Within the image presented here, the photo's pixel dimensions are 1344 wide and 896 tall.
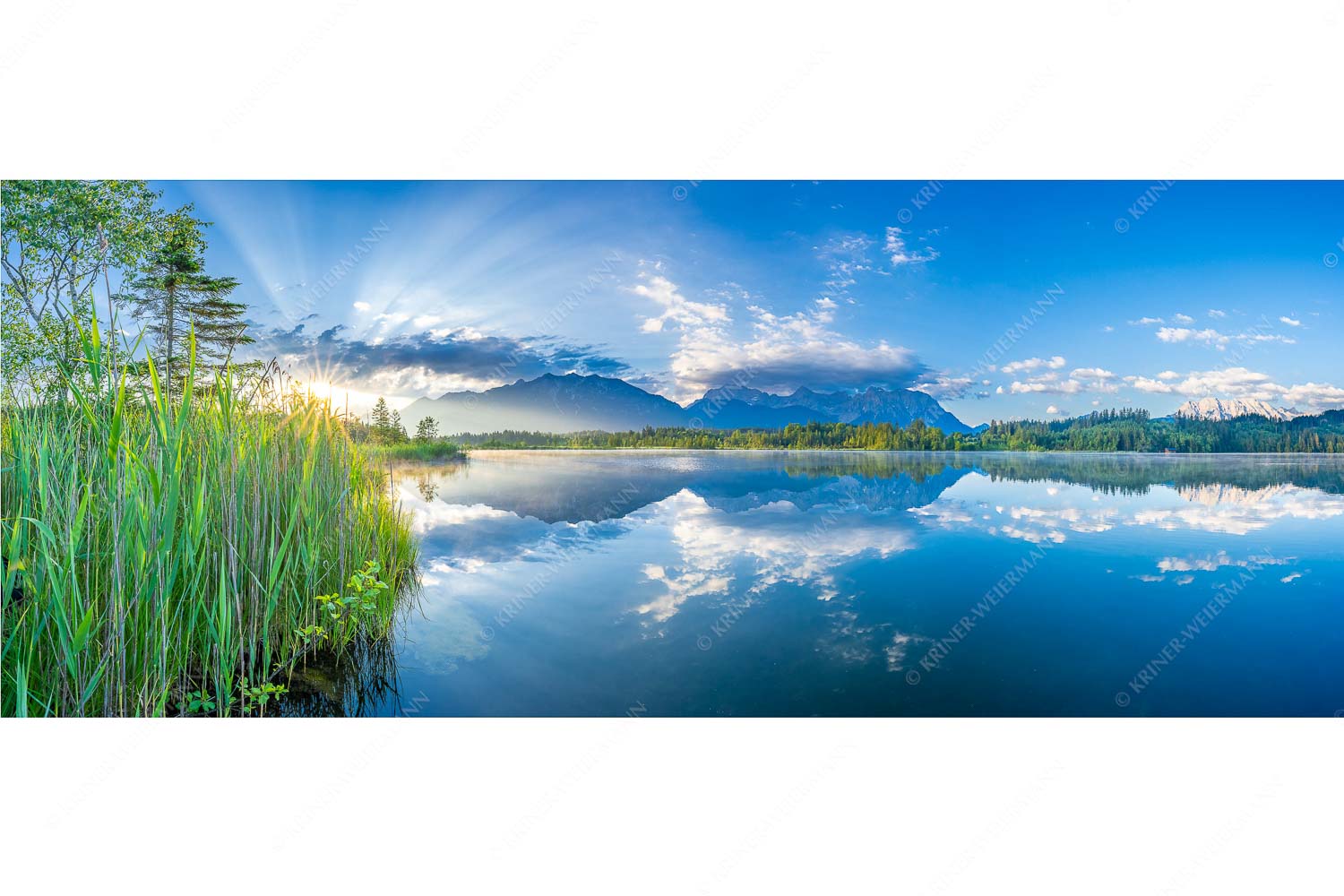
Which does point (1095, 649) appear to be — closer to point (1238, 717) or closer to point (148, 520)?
point (1238, 717)

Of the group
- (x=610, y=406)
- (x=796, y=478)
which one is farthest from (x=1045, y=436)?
(x=610, y=406)

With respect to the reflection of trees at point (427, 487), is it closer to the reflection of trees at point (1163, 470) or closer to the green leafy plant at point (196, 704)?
the green leafy plant at point (196, 704)

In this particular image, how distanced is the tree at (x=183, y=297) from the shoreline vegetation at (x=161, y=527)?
1.05 feet

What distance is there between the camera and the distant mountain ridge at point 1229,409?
19.3ft

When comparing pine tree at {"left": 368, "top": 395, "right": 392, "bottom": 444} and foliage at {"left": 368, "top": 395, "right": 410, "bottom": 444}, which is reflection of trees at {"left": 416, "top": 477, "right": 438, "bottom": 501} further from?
pine tree at {"left": 368, "top": 395, "right": 392, "bottom": 444}

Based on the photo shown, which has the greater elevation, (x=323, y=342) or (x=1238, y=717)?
(x=323, y=342)

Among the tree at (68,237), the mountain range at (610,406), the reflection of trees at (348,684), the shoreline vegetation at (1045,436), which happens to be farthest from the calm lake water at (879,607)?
the tree at (68,237)

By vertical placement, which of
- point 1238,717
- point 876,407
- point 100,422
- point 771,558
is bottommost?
point 1238,717

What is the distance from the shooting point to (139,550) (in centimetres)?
221

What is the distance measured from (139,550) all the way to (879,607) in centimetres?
464

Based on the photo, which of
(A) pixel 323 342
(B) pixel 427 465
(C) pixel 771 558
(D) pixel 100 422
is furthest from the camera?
(B) pixel 427 465

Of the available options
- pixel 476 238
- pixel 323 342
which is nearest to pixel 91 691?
pixel 323 342

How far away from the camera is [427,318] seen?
4.95 meters

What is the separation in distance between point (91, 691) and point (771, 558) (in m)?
4.77
